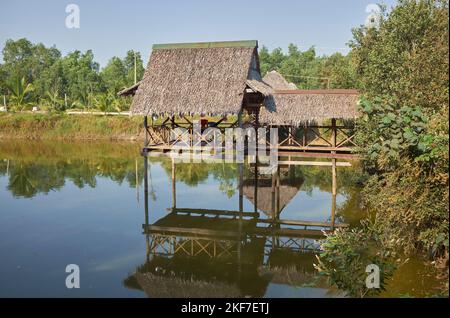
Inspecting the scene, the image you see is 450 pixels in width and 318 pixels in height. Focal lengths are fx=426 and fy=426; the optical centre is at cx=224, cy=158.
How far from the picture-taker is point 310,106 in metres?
14.0

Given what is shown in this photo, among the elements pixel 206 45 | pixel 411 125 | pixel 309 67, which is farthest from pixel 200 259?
pixel 309 67

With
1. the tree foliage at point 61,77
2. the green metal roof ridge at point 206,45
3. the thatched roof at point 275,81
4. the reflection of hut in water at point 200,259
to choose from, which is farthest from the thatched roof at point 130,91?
the tree foliage at point 61,77

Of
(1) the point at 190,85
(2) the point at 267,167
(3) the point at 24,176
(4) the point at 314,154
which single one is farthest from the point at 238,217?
(3) the point at 24,176

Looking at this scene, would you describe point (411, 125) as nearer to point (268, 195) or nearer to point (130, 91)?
point (268, 195)

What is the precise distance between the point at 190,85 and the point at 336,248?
6834mm

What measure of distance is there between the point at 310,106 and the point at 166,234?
6.49 meters

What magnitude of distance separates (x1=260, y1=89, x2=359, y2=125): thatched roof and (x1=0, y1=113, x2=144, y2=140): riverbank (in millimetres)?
16465

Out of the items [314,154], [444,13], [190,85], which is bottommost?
[314,154]

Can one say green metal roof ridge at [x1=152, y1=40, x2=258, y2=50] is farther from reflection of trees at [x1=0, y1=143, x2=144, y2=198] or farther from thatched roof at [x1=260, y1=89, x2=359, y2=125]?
reflection of trees at [x1=0, y1=143, x2=144, y2=198]

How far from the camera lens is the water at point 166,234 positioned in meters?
7.80

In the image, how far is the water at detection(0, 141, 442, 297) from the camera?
7.80m

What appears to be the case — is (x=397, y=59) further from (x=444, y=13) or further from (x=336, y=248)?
(x=336, y=248)

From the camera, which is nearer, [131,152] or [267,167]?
[267,167]

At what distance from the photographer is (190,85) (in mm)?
12742
